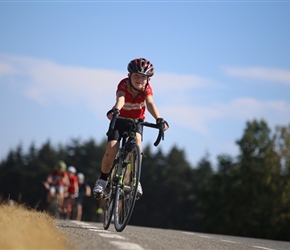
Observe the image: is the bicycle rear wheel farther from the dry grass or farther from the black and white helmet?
the dry grass

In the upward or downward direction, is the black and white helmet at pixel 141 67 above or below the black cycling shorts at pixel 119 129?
above

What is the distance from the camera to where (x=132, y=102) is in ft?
36.0

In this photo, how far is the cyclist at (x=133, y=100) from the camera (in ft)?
35.3

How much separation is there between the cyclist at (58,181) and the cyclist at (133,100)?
567 inches

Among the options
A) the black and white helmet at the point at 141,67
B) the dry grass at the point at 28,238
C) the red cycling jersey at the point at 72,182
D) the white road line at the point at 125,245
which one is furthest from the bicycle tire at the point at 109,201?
the red cycling jersey at the point at 72,182

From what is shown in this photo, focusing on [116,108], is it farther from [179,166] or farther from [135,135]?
[179,166]

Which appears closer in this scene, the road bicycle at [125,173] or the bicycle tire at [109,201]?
the road bicycle at [125,173]

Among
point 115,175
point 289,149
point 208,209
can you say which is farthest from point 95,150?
point 115,175

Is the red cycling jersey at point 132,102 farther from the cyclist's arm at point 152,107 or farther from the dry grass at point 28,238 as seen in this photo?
the dry grass at point 28,238

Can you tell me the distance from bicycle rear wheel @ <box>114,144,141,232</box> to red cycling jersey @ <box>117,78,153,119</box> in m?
0.61

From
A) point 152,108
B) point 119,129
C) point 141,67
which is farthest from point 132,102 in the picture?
point 141,67

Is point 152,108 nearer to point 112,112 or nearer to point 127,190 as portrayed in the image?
point 112,112

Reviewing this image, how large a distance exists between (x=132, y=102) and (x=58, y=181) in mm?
15123

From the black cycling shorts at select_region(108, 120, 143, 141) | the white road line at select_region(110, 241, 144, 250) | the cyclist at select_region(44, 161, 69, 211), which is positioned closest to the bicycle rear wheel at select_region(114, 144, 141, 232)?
the black cycling shorts at select_region(108, 120, 143, 141)
